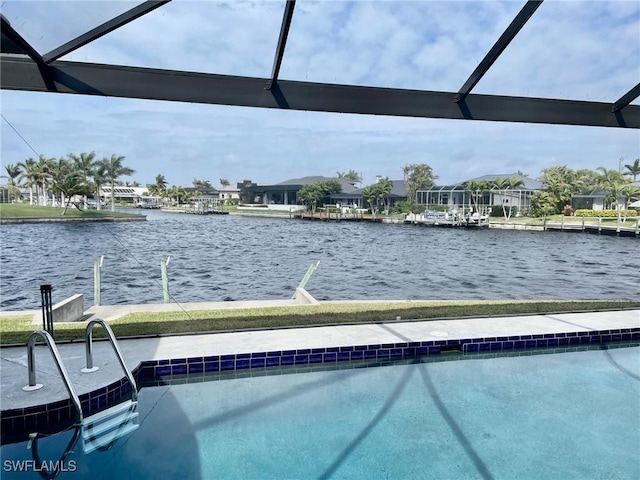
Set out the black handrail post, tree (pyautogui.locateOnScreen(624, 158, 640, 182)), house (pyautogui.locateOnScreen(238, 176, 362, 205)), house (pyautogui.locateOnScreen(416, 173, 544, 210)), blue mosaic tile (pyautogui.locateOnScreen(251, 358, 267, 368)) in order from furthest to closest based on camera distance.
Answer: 1. house (pyautogui.locateOnScreen(238, 176, 362, 205))
2. house (pyautogui.locateOnScreen(416, 173, 544, 210))
3. tree (pyautogui.locateOnScreen(624, 158, 640, 182))
4. blue mosaic tile (pyautogui.locateOnScreen(251, 358, 267, 368))
5. the black handrail post

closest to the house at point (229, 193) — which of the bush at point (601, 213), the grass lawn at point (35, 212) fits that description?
the grass lawn at point (35, 212)

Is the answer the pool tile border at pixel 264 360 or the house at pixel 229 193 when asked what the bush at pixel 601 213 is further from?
Result: the house at pixel 229 193

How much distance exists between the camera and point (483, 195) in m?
37.9

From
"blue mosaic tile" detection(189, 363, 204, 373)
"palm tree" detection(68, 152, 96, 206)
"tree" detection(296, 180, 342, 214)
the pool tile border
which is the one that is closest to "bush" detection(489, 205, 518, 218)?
"tree" detection(296, 180, 342, 214)

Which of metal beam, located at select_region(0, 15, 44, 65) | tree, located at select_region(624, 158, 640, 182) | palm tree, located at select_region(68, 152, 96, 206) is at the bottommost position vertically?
metal beam, located at select_region(0, 15, 44, 65)

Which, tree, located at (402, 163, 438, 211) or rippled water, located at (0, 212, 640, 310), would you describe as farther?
tree, located at (402, 163, 438, 211)

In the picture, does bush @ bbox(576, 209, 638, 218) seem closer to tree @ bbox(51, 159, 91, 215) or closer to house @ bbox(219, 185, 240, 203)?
tree @ bbox(51, 159, 91, 215)

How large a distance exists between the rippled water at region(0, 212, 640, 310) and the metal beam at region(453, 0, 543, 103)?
4211 mm

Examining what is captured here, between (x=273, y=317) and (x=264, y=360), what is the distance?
107 centimetres

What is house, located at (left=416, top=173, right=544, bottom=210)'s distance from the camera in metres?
35.8

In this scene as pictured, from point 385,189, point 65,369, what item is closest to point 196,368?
point 65,369

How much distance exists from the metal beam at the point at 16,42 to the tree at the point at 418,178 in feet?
145

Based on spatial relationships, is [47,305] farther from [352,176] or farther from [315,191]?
[352,176]

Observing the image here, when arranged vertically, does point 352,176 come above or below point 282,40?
above
